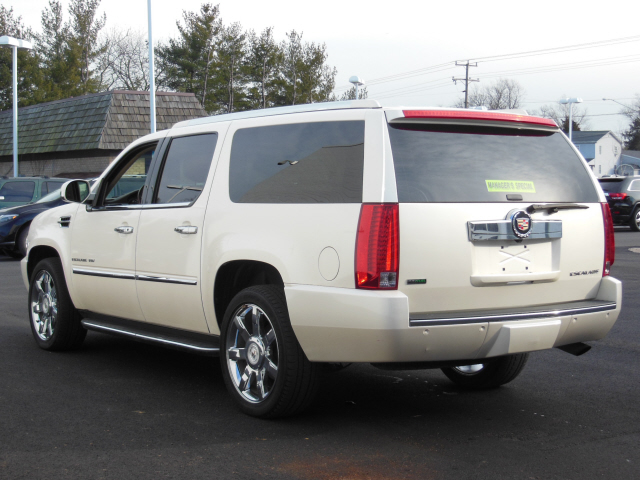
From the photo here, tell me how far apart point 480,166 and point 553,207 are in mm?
499

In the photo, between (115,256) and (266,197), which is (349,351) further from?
(115,256)

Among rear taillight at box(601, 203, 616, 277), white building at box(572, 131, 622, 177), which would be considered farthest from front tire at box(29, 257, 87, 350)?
white building at box(572, 131, 622, 177)

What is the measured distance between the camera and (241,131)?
523 centimetres

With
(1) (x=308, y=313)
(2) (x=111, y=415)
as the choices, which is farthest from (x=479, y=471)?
(2) (x=111, y=415)

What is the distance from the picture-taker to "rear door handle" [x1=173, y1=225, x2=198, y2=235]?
5219 millimetres

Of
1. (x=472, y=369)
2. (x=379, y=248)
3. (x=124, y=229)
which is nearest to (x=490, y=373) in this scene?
(x=472, y=369)

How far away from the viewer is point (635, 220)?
976 inches

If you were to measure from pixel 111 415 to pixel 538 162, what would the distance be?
9.94 feet

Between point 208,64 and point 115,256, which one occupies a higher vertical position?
point 208,64

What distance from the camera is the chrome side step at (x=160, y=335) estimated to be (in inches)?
206

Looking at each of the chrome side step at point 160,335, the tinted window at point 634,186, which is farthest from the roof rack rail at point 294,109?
the tinted window at point 634,186

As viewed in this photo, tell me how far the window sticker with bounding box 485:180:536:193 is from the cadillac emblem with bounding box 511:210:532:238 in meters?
0.17

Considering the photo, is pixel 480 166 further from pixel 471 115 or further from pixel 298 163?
pixel 298 163

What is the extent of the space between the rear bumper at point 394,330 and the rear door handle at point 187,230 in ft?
3.57
